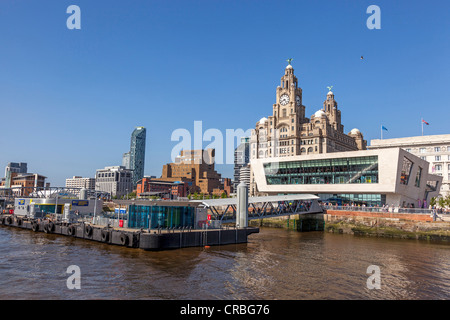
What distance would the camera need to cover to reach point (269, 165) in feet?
325

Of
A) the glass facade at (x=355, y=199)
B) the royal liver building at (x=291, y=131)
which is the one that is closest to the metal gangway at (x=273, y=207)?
the glass facade at (x=355, y=199)

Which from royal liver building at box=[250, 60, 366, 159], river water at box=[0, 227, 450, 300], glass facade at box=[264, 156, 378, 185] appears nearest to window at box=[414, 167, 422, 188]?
glass facade at box=[264, 156, 378, 185]

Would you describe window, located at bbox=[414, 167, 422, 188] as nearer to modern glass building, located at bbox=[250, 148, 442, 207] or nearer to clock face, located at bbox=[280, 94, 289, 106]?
modern glass building, located at bbox=[250, 148, 442, 207]

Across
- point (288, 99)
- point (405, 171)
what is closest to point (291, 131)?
Result: point (288, 99)

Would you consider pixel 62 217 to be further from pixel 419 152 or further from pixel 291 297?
pixel 419 152

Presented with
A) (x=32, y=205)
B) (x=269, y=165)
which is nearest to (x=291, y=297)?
(x=32, y=205)

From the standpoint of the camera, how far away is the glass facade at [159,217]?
43.8m

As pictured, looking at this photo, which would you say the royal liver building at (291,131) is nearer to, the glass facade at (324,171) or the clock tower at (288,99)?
the clock tower at (288,99)

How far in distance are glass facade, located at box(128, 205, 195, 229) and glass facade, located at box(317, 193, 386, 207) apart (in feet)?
177

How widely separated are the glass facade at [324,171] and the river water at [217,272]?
1476 inches

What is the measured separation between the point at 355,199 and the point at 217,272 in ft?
219

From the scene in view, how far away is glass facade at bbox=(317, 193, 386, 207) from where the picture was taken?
272 feet

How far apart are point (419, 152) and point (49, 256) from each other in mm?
135210
